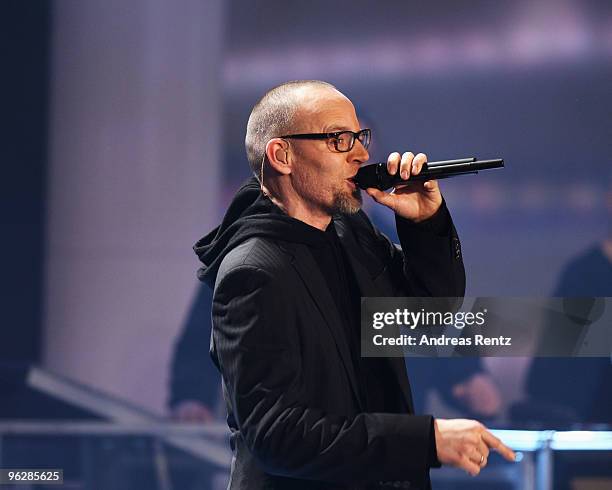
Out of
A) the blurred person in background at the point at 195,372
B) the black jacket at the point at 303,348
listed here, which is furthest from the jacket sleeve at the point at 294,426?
the blurred person in background at the point at 195,372

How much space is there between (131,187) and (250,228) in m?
1.43

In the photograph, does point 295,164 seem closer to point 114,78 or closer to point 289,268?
point 289,268

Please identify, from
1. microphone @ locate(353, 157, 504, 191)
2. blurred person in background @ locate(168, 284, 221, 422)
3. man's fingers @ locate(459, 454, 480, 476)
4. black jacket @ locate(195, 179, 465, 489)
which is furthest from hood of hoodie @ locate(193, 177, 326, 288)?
blurred person in background @ locate(168, 284, 221, 422)

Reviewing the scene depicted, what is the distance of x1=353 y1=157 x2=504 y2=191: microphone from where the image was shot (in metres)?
1.50

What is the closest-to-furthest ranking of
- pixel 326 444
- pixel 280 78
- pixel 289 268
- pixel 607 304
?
pixel 326 444 → pixel 289 268 → pixel 607 304 → pixel 280 78

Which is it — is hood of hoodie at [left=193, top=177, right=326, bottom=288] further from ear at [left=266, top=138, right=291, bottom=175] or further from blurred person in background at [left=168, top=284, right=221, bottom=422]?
blurred person in background at [left=168, top=284, right=221, bottom=422]

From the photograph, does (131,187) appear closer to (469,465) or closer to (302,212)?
(302,212)

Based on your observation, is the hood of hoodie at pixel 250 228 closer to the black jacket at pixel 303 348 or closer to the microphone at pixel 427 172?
the black jacket at pixel 303 348

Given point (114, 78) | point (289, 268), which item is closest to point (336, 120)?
point (289, 268)

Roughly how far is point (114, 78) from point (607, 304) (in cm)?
166

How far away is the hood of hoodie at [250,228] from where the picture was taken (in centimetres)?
151

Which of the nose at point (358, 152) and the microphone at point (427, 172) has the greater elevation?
the nose at point (358, 152)

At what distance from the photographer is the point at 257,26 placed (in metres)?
2.83

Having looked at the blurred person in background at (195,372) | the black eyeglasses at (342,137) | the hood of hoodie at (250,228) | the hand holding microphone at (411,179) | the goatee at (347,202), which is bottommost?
the blurred person in background at (195,372)
